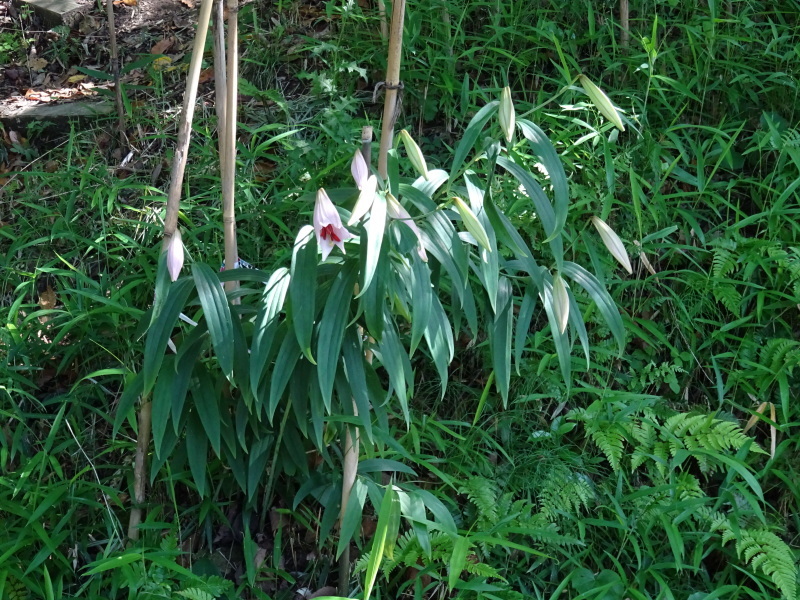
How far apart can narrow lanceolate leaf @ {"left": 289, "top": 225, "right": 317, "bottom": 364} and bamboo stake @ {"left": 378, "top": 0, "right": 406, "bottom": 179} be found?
245mm

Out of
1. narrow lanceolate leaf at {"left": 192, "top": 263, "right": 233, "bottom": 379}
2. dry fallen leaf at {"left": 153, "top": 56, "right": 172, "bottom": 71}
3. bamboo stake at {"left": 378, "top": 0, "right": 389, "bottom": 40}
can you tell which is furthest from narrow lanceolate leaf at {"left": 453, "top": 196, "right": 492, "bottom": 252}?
dry fallen leaf at {"left": 153, "top": 56, "right": 172, "bottom": 71}

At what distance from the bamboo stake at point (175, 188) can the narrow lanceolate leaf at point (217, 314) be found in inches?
4.2

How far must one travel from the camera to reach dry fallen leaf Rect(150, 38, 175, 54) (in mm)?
3248

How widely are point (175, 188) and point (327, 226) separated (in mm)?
422

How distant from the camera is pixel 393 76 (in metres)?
1.53

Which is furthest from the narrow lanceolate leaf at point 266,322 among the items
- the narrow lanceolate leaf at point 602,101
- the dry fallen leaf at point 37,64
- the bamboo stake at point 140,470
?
the dry fallen leaf at point 37,64

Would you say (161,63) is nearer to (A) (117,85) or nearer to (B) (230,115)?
(A) (117,85)

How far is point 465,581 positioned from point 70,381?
120 centimetres

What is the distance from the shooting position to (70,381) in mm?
2307

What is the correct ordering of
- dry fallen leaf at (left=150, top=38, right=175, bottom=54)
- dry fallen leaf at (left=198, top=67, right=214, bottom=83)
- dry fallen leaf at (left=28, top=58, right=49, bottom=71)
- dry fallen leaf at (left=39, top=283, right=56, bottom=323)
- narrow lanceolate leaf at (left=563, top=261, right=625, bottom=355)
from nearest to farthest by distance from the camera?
narrow lanceolate leaf at (left=563, top=261, right=625, bottom=355) → dry fallen leaf at (left=39, top=283, right=56, bottom=323) → dry fallen leaf at (left=198, top=67, right=214, bottom=83) → dry fallen leaf at (left=150, top=38, right=175, bottom=54) → dry fallen leaf at (left=28, top=58, right=49, bottom=71)

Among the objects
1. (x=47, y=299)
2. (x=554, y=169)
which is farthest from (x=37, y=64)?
(x=554, y=169)

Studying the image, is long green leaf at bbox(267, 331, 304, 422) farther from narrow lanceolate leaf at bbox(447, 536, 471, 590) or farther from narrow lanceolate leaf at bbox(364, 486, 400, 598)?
narrow lanceolate leaf at bbox(447, 536, 471, 590)

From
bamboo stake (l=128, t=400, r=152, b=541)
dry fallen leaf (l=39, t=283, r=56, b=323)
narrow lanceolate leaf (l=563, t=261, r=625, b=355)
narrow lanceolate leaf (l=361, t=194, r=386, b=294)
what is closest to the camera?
narrow lanceolate leaf (l=361, t=194, r=386, b=294)

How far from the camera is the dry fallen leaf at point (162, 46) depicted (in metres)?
3.25
